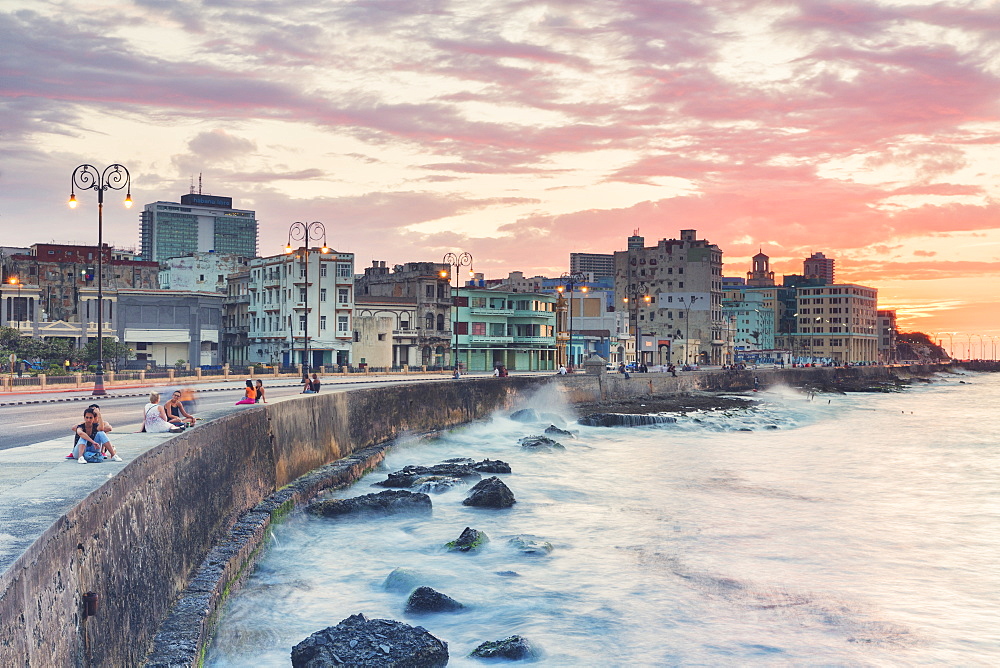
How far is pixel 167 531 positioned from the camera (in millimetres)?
11133

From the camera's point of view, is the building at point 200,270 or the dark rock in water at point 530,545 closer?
the dark rock in water at point 530,545

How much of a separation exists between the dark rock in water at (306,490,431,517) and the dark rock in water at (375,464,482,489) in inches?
85.5

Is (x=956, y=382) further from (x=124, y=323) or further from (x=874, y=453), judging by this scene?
(x=124, y=323)

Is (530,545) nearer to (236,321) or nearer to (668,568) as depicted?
(668,568)

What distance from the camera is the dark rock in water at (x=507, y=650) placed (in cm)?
1280

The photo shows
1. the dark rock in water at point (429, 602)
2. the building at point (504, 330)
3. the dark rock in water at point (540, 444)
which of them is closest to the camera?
the dark rock in water at point (429, 602)

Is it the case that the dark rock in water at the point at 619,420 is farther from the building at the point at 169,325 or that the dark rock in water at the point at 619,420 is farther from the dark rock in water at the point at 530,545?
the building at the point at 169,325

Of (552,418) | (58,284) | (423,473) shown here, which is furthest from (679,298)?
(423,473)

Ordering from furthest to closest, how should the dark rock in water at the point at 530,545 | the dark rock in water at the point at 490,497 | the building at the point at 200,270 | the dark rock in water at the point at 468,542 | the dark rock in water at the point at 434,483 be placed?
1. the building at the point at 200,270
2. the dark rock in water at the point at 434,483
3. the dark rock in water at the point at 490,497
4. the dark rock in water at the point at 530,545
5. the dark rock in water at the point at 468,542

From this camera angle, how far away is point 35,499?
819cm

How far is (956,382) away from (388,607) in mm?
178889

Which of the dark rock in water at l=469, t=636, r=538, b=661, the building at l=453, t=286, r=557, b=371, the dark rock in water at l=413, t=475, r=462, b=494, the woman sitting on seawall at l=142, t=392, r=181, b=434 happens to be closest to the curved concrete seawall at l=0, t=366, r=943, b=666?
the woman sitting on seawall at l=142, t=392, r=181, b=434

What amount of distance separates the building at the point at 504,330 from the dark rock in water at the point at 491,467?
62.5 m

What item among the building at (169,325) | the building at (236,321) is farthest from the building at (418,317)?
the building at (169,325)
